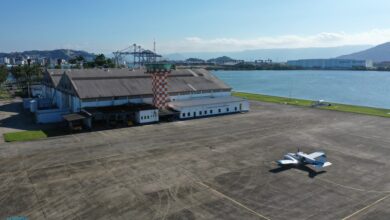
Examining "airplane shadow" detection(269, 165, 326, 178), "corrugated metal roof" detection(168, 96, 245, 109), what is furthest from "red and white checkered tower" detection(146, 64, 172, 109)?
"airplane shadow" detection(269, 165, 326, 178)

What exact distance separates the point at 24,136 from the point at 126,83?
73.5ft

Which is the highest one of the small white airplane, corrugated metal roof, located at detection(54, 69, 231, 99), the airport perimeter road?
corrugated metal roof, located at detection(54, 69, 231, 99)

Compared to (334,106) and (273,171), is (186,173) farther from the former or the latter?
(334,106)

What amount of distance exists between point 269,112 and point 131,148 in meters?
35.2

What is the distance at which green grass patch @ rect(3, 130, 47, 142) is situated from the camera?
43.8m

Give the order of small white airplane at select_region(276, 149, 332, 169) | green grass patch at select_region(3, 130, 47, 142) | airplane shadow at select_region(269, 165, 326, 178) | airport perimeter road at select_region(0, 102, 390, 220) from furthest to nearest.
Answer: green grass patch at select_region(3, 130, 47, 142) → small white airplane at select_region(276, 149, 332, 169) → airplane shadow at select_region(269, 165, 326, 178) → airport perimeter road at select_region(0, 102, 390, 220)

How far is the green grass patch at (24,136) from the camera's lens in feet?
144

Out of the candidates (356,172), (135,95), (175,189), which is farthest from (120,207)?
(135,95)

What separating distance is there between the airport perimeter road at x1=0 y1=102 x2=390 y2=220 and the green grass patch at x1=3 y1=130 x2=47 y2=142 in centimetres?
275

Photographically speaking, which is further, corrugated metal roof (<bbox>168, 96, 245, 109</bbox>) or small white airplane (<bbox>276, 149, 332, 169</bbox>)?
corrugated metal roof (<bbox>168, 96, 245, 109</bbox>)

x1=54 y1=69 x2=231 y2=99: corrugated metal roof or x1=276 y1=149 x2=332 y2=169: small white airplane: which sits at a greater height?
x1=54 y1=69 x2=231 y2=99: corrugated metal roof

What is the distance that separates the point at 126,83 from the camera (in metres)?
62.8

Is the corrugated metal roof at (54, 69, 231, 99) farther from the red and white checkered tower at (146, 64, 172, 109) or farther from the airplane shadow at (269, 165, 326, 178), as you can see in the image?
the airplane shadow at (269, 165, 326, 178)

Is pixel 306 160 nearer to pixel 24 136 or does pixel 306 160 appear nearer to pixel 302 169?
pixel 302 169
